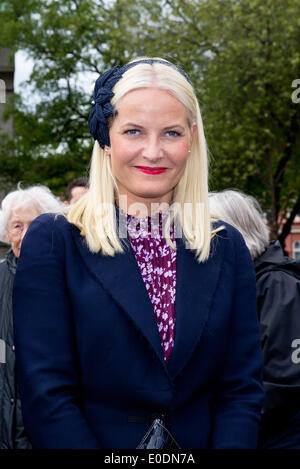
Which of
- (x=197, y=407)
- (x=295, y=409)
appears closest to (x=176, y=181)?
(x=197, y=407)

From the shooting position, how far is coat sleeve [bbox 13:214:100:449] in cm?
190

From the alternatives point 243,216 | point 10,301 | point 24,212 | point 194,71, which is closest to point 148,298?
point 10,301

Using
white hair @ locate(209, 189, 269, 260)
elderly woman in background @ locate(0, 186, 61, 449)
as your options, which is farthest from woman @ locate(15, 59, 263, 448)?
white hair @ locate(209, 189, 269, 260)

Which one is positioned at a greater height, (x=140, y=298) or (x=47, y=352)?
(x=140, y=298)

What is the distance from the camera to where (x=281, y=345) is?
11.6ft

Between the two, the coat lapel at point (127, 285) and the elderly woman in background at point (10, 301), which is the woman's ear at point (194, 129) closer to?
the coat lapel at point (127, 285)

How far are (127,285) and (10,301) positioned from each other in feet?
5.13

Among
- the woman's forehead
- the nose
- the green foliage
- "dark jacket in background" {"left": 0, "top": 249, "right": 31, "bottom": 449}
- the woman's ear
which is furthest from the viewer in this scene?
the green foliage

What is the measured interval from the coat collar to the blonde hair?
0.12 feet

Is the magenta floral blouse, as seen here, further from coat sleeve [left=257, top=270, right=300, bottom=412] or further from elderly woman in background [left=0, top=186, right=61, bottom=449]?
coat sleeve [left=257, top=270, right=300, bottom=412]

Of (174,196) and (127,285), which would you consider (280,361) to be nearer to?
(174,196)

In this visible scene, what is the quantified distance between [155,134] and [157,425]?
0.85 meters

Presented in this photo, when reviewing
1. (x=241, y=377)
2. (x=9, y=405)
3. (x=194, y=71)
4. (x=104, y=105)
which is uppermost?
(x=194, y=71)

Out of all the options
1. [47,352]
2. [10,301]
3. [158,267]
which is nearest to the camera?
[47,352]
